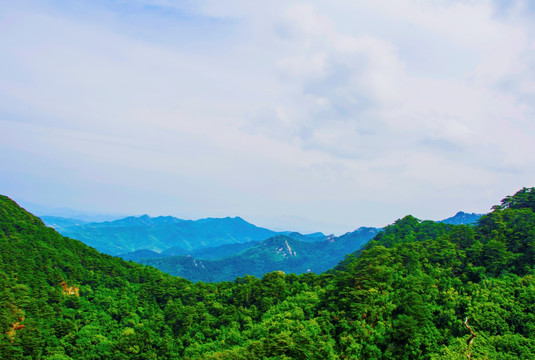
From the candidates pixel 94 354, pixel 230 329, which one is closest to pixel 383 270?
pixel 230 329

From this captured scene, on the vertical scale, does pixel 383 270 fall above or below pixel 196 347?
above

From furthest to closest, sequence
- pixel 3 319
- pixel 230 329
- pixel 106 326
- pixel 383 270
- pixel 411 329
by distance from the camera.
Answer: pixel 106 326, pixel 230 329, pixel 383 270, pixel 3 319, pixel 411 329

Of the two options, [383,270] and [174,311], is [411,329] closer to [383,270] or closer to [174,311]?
[383,270]

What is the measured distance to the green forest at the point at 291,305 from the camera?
2914cm

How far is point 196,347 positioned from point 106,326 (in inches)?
598

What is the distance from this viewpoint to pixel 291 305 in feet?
132

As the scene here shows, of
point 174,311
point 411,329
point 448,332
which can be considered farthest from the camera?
point 174,311

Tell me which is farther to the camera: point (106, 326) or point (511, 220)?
point (511, 220)

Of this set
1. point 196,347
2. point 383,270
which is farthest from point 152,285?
point 383,270

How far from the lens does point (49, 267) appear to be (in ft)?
160

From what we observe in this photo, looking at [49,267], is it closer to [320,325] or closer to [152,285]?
[152,285]

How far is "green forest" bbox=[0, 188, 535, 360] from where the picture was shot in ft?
95.6

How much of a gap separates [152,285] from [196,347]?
2169 cm

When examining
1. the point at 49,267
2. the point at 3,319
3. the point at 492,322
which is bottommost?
the point at 492,322
